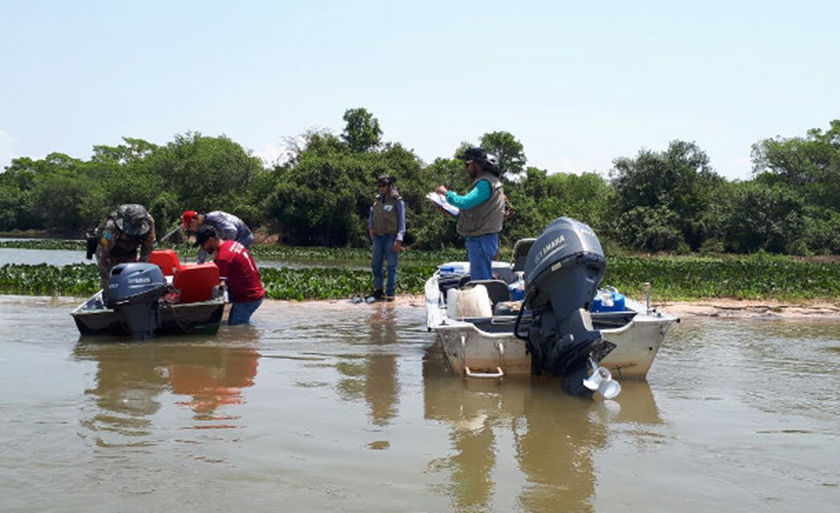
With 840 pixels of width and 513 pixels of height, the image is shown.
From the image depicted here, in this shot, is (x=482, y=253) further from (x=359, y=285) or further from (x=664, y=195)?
(x=664, y=195)

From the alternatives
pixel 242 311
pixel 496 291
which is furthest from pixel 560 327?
pixel 242 311

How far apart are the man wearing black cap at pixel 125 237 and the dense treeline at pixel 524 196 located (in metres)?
30.0

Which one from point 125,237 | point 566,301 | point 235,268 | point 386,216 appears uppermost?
point 386,216

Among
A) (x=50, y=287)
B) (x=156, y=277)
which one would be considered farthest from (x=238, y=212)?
(x=156, y=277)

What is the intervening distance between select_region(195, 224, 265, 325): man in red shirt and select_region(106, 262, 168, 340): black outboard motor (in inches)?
36.4

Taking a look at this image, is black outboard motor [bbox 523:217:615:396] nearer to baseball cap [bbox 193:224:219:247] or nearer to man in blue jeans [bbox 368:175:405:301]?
baseball cap [bbox 193:224:219:247]

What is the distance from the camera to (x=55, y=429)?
4.84 meters

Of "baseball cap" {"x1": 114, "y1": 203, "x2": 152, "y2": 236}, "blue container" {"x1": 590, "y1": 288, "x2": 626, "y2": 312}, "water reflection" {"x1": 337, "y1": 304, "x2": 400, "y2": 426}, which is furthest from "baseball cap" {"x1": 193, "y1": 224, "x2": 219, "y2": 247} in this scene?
"blue container" {"x1": 590, "y1": 288, "x2": 626, "y2": 312}

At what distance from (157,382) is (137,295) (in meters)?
2.27

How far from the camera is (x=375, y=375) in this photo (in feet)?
22.8

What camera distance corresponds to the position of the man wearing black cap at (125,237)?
30.9ft

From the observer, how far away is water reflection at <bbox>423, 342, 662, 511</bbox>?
391 centimetres

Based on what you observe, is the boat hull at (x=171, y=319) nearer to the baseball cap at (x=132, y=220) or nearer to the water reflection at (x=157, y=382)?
the water reflection at (x=157, y=382)

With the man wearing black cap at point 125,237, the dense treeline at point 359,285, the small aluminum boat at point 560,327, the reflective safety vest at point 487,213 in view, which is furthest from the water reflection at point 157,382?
the dense treeline at point 359,285
